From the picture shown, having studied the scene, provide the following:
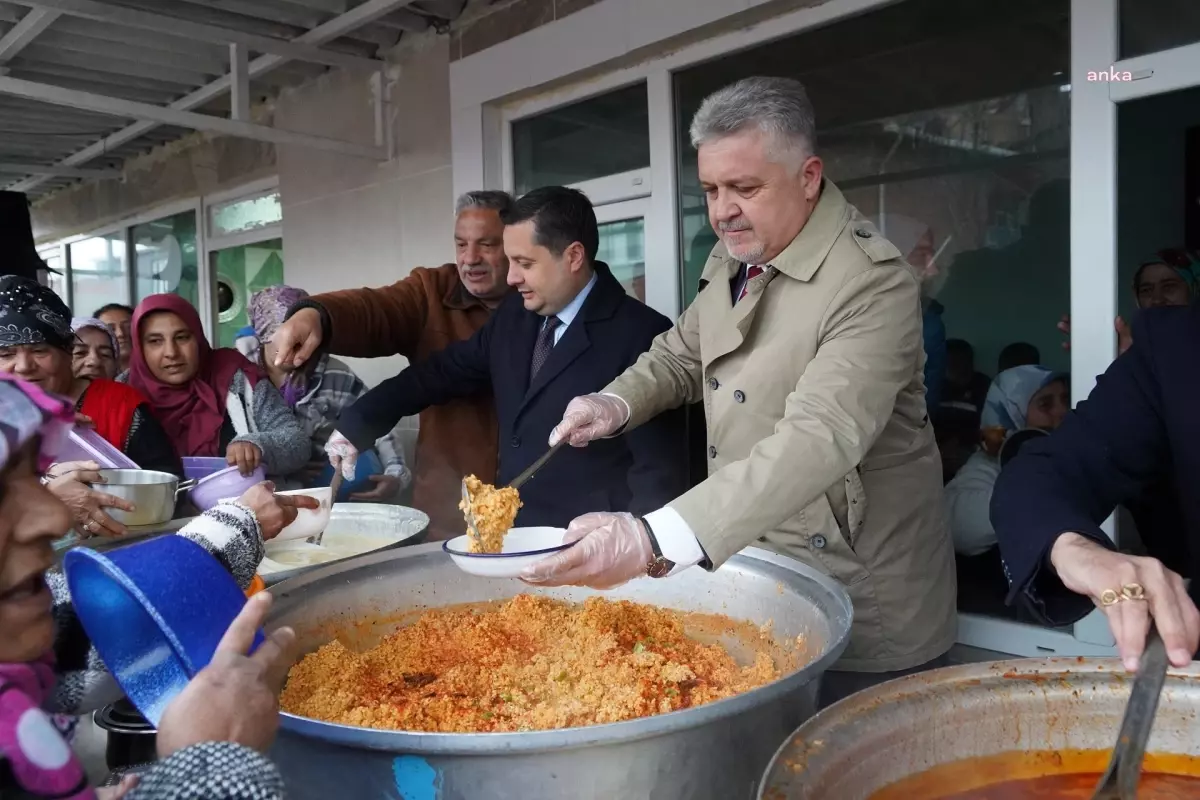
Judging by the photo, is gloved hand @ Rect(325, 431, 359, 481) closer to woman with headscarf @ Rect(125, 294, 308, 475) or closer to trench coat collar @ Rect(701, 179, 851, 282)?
woman with headscarf @ Rect(125, 294, 308, 475)

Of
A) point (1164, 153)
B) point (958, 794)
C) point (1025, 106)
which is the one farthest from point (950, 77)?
point (958, 794)

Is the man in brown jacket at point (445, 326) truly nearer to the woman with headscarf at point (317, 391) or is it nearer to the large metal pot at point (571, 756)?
the woman with headscarf at point (317, 391)

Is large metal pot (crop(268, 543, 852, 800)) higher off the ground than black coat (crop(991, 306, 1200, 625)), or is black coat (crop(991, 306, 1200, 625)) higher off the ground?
black coat (crop(991, 306, 1200, 625))

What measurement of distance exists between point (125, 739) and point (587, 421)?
3.56 ft

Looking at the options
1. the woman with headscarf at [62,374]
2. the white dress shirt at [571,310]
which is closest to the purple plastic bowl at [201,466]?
the woman with headscarf at [62,374]

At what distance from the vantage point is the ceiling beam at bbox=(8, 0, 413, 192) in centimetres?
433

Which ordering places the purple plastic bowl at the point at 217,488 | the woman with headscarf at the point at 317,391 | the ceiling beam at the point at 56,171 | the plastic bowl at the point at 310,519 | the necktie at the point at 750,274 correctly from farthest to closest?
the ceiling beam at the point at 56,171 < the woman with headscarf at the point at 317,391 < the purple plastic bowl at the point at 217,488 < the plastic bowl at the point at 310,519 < the necktie at the point at 750,274

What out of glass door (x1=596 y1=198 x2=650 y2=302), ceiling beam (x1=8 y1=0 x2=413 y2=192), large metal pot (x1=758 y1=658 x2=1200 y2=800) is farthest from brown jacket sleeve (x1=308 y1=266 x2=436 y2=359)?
large metal pot (x1=758 y1=658 x2=1200 y2=800)

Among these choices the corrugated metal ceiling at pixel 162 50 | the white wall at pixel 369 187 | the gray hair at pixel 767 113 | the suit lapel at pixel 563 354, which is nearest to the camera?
the gray hair at pixel 767 113

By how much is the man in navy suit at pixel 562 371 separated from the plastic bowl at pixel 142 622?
1427 mm

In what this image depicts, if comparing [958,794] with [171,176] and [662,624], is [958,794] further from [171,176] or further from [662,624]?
[171,176]

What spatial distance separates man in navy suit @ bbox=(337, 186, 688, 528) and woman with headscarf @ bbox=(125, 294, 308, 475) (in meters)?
0.89

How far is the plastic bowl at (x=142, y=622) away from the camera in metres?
0.94

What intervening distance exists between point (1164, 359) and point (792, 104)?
787 millimetres
